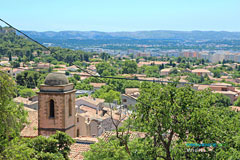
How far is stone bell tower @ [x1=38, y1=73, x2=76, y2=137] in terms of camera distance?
54.5 ft

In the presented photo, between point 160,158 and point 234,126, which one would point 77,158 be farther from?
point 234,126

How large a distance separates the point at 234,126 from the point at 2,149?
6.51m

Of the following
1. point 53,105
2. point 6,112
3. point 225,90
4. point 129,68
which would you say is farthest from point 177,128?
point 129,68

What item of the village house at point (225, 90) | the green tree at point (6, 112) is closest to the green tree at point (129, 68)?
the village house at point (225, 90)

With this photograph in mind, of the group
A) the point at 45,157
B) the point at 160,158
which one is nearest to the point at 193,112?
the point at 160,158

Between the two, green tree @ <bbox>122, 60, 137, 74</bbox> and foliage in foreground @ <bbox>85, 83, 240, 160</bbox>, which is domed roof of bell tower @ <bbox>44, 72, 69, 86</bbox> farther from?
green tree @ <bbox>122, 60, 137, 74</bbox>

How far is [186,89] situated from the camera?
35.5ft

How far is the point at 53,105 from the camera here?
55.5 feet

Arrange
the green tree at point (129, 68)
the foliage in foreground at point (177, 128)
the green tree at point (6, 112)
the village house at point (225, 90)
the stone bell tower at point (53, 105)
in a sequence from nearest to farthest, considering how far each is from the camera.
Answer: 1. the green tree at point (6, 112)
2. the foliage in foreground at point (177, 128)
3. the stone bell tower at point (53, 105)
4. the village house at point (225, 90)
5. the green tree at point (129, 68)

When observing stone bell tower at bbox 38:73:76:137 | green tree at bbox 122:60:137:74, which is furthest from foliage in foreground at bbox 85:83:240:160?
green tree at bbox 122:60:137:74

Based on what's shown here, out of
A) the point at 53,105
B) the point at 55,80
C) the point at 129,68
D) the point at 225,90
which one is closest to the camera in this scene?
the point at 55,80

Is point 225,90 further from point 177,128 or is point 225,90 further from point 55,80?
point 177,128

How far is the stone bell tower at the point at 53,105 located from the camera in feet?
54.5

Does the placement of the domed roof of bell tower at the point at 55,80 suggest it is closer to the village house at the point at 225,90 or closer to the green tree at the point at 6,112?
the green tree at the point at 6,112
